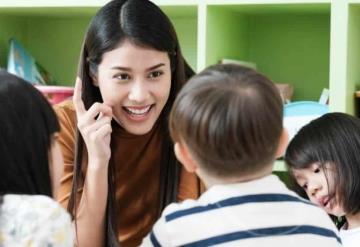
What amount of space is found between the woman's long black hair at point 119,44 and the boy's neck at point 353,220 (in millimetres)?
407

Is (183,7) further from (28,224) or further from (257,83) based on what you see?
(28,224)

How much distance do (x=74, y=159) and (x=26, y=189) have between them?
48 centimetres

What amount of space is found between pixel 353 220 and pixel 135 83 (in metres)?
0.60

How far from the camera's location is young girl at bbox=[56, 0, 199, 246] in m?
1.32

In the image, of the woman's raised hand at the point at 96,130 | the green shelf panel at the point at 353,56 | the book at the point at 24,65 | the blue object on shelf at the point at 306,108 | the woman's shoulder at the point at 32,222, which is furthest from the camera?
the book at the point at 24,65

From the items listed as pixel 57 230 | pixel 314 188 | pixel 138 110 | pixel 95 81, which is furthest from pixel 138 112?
pixel 57 230

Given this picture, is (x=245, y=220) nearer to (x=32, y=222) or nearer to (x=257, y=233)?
(x=257, y=233)

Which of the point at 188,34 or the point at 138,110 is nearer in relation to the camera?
the point at 138,110

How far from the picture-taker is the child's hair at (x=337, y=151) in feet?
4.69

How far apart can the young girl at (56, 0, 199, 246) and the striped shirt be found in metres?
0.46

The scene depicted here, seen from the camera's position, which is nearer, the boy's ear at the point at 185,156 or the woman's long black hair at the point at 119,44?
the boy's ear at the point at 185,156

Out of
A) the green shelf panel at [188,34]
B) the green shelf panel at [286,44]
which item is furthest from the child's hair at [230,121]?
the green shelf panel at [188,34]

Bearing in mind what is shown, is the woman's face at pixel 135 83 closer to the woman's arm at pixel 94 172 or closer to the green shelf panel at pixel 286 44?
the woman's arm at pixel 94 172

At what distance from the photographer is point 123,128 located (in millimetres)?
1437
